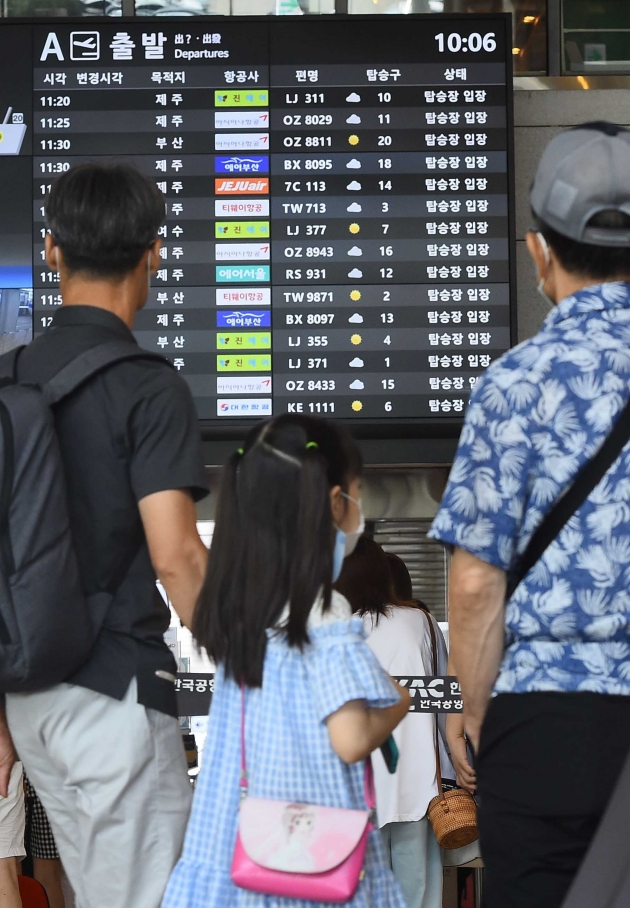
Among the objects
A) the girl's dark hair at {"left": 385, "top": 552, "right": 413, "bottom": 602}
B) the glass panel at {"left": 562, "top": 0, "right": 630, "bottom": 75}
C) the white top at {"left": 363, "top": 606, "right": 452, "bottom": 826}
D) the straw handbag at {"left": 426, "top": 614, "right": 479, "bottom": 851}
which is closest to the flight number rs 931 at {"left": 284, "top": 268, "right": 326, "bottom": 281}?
the girl's dark hair at {"left": 385, "top": 552, "right": 413, "bottom": 602}

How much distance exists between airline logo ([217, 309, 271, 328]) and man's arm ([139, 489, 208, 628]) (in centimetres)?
281

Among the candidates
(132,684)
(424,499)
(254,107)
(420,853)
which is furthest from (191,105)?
(132,684)

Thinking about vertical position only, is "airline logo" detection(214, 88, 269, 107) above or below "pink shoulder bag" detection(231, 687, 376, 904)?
above

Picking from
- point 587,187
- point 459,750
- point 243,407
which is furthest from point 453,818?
point 587,187

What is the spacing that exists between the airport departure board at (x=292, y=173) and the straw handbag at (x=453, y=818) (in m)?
1.63

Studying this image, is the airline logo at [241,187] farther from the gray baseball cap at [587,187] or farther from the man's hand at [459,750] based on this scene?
the gray baseball cap at [587,187]

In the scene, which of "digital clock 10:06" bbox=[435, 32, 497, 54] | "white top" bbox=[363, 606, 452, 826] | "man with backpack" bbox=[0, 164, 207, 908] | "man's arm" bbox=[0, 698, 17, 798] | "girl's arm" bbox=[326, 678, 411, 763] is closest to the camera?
"girl's arm" bbox=[326, 678, 411, 763]

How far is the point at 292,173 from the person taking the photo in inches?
196

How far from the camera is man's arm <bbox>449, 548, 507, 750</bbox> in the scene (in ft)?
5.92

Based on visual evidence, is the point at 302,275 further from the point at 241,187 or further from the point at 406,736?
the point at 406,736

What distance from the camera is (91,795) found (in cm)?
211

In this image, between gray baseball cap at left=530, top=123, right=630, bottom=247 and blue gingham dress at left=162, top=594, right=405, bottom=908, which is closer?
gray baseball cap at left=530, top=123, right=630, bottom=247

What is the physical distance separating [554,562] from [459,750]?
266cm

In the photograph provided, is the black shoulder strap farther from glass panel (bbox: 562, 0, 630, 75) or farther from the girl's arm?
glass panel (bbox: 562, 0, 630, 75)
